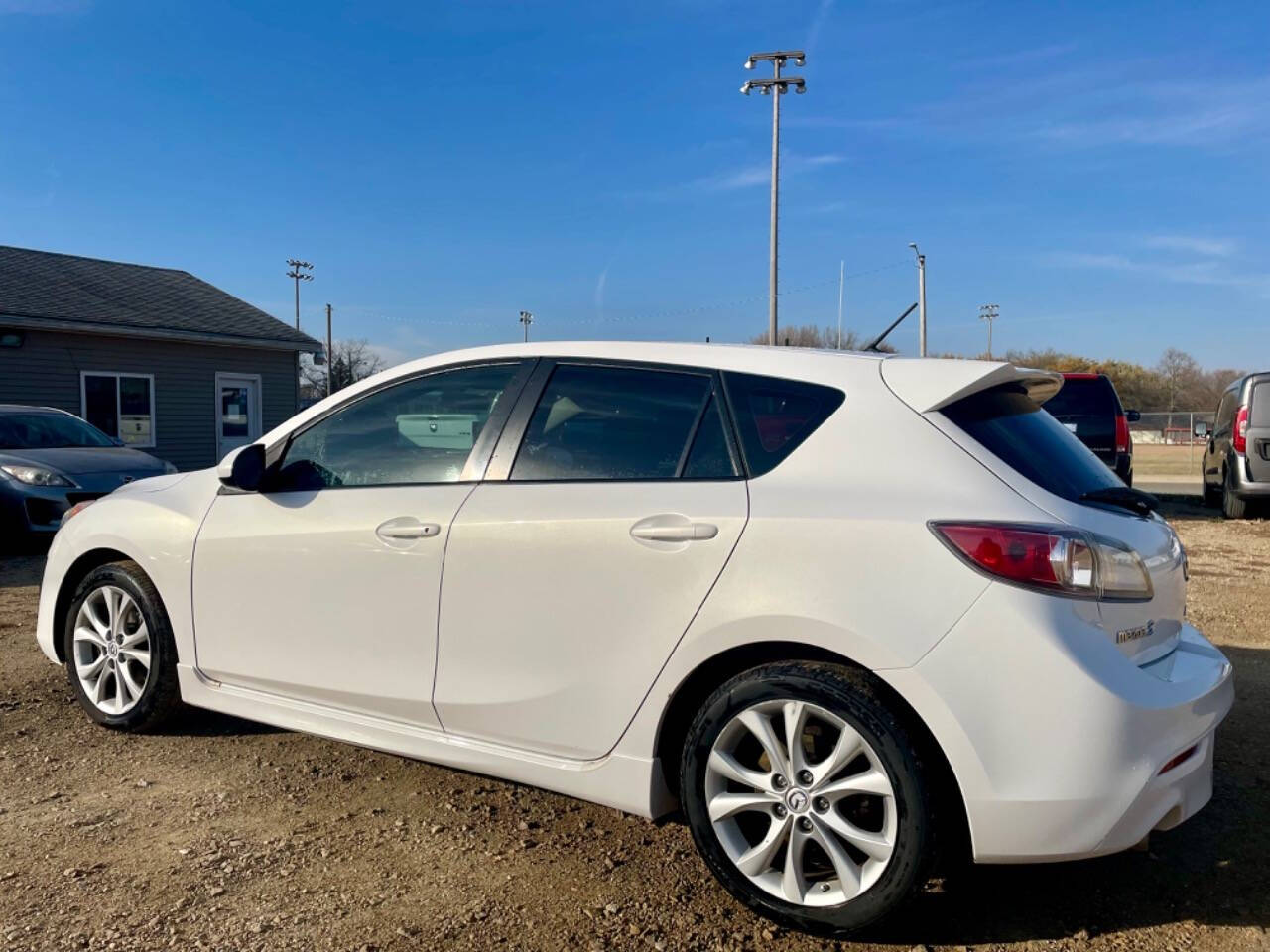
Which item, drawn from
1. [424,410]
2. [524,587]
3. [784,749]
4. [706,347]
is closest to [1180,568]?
[784,749]

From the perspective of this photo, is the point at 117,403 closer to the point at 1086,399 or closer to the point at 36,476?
the point at 36,476

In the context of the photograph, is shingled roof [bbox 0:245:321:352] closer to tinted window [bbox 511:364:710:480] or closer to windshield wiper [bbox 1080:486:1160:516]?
tinted window [bbox 511:364:710:480]

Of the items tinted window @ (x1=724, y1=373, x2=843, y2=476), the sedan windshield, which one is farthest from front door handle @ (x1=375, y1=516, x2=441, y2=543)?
the sedan windshield

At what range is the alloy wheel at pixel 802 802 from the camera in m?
2.58

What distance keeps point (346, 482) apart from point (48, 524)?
700cm

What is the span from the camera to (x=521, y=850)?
3234 millimetres

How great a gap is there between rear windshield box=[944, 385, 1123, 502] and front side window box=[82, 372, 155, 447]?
1750cm

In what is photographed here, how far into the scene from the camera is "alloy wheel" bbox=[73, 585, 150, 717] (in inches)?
164

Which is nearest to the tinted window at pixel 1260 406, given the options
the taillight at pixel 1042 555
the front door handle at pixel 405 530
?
the taillight at pixel 1042 555

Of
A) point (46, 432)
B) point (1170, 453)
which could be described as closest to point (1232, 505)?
point (46, 432)

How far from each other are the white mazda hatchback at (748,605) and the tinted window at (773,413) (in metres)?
0.01

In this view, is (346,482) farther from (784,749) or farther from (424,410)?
(784,749)

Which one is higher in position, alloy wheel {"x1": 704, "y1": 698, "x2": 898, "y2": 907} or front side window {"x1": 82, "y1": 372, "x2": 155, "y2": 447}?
front side window {"x1": 82, "y1": 372, "x2": 155, "y2": 447}

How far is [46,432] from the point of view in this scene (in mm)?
10562
